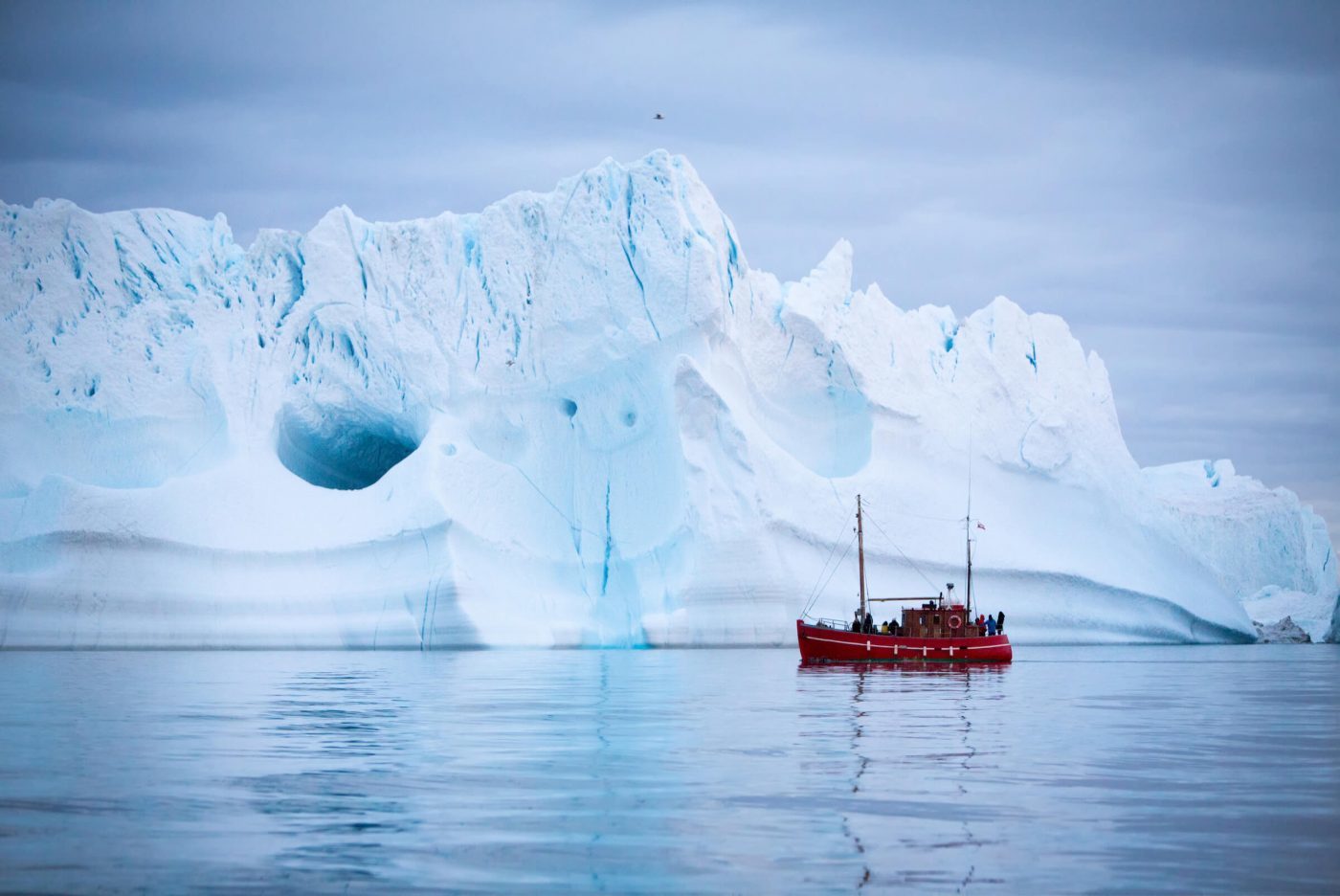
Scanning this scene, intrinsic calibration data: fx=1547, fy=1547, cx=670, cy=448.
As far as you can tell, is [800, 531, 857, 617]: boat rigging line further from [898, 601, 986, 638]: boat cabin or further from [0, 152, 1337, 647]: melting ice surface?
[898, 601, 986, 638]: boat cabin

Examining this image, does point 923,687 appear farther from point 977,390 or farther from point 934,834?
point 977,390

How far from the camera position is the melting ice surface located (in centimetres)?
2948

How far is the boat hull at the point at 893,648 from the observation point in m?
25.8

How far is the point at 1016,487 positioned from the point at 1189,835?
29214 mm

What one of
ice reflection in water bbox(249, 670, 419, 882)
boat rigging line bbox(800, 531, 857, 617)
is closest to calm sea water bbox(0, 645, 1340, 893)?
ice reflection in water bbox(249, 670, 419, 882)

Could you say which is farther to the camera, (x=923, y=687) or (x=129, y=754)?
(x=923, y=687)

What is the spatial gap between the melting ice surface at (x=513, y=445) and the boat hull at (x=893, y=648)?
4.21 meters

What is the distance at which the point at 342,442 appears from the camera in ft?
114

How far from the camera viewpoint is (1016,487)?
35.0 m

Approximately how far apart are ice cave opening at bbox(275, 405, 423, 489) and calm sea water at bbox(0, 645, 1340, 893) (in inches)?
662

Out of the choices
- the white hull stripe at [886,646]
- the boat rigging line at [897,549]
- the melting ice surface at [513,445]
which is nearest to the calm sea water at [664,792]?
the white hull stripe at [886,646]

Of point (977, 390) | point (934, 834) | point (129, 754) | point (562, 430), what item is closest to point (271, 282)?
point (562, 430)

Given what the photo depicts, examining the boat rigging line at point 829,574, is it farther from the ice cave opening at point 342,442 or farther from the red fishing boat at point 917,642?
the ice cave opening at point 342,442

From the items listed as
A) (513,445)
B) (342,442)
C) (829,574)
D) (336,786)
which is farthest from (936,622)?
(336,786)
